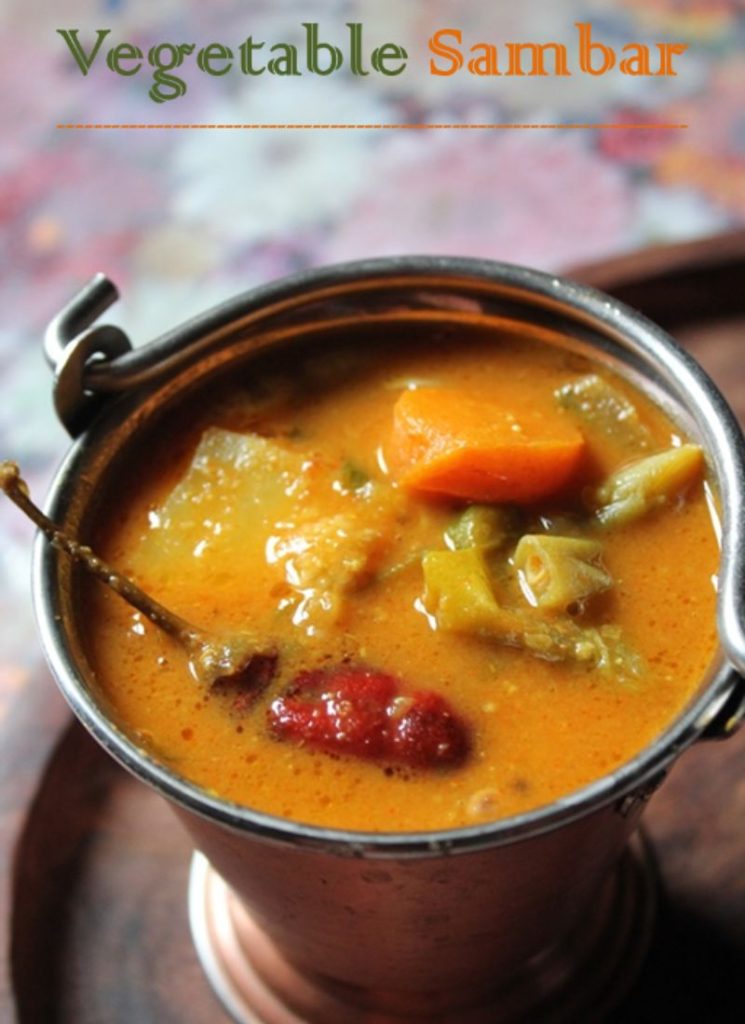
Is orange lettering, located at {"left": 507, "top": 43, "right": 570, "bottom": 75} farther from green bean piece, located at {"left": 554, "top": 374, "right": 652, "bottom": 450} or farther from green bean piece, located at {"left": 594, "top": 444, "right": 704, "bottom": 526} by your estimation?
green bean piece, located at {"left": 594, "top": 444, "right": 704, "bottom": 526}

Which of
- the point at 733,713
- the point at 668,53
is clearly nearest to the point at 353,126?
the point at 668,53

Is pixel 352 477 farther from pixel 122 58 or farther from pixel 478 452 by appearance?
pixel 122 58

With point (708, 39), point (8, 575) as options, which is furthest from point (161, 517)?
point (708, 39)

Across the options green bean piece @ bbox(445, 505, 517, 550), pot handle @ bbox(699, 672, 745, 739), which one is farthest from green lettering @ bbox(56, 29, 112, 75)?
pot handle @ bbox(699, 672, 745, 739)

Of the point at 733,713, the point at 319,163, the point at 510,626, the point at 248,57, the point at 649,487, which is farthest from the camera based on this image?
the point at 248,57

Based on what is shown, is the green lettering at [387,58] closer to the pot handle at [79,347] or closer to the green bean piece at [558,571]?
the pot handle at [79,347]

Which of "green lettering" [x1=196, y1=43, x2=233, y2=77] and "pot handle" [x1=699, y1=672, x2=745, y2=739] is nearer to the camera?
"pot handle" [x1=699, y1=672, x2=745, y2=739]
